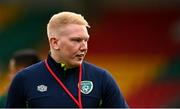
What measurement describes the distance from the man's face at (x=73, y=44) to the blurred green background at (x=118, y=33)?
12515mm

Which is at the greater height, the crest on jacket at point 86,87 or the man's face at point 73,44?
the man's face at point 73,44

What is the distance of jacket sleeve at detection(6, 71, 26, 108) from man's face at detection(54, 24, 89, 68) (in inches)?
13.2

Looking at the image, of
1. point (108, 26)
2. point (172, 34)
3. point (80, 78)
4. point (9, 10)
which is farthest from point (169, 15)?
point (80, 78)

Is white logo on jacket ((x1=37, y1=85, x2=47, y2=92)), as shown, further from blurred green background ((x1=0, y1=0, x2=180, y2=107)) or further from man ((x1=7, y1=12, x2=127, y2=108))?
blurred green background ((x1=0, y1=0, x2=180, y2=107))

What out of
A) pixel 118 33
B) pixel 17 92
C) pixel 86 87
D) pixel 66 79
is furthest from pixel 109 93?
pixel 118 33

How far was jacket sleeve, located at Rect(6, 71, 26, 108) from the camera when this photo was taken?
4438 mm

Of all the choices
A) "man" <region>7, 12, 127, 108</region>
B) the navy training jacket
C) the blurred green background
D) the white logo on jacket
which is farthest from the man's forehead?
the blurred green background

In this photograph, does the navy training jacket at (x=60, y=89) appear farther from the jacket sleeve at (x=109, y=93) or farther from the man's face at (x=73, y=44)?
the man's face at (x=73, y=44)

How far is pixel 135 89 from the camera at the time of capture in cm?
1675

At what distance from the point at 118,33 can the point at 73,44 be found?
560 inches

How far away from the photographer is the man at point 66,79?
435cm

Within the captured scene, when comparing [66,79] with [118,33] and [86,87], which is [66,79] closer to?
[86,87]

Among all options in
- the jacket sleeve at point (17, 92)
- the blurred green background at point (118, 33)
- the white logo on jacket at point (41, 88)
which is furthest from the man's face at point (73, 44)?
the blurred green background at point (118, 33)

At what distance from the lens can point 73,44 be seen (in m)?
4.36
